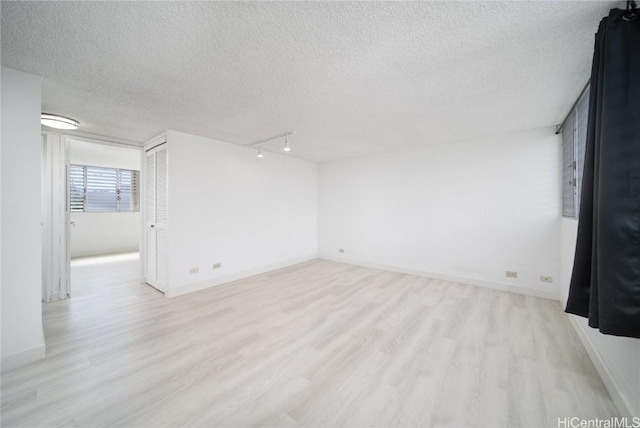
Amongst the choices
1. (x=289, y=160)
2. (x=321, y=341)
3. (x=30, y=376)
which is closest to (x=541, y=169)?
(x=321, y=341)

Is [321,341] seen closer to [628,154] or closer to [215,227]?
[628,154]

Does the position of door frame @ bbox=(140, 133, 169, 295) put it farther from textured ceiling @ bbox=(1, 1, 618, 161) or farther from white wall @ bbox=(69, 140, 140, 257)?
white wall @ bbox=(69, 140, 140, 257)

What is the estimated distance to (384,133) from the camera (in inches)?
142

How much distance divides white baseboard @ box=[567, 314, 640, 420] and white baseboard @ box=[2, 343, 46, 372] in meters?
4.28

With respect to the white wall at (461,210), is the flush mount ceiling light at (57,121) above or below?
above

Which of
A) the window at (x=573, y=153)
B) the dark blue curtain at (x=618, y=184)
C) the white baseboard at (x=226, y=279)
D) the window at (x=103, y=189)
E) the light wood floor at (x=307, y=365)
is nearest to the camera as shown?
the dark blue curtain at (x=618, y=184)

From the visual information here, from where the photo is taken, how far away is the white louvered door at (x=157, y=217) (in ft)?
12.0

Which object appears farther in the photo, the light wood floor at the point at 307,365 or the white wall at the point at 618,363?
the light wood floor at the point at 307,365

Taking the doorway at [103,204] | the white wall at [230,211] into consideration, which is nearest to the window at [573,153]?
the white wall at [230,211]

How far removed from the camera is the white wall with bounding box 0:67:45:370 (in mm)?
1923

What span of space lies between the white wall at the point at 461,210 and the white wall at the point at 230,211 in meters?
1.21

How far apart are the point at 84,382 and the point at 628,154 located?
369cm

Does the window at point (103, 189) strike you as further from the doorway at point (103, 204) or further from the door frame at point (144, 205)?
the door frame at point (144, 205)

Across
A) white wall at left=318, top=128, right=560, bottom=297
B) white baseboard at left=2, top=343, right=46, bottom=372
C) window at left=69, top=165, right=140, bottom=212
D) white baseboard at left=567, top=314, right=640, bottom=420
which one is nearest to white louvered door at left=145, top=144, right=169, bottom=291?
white baseboard at left=2, top=343, right=46, bottom=372
